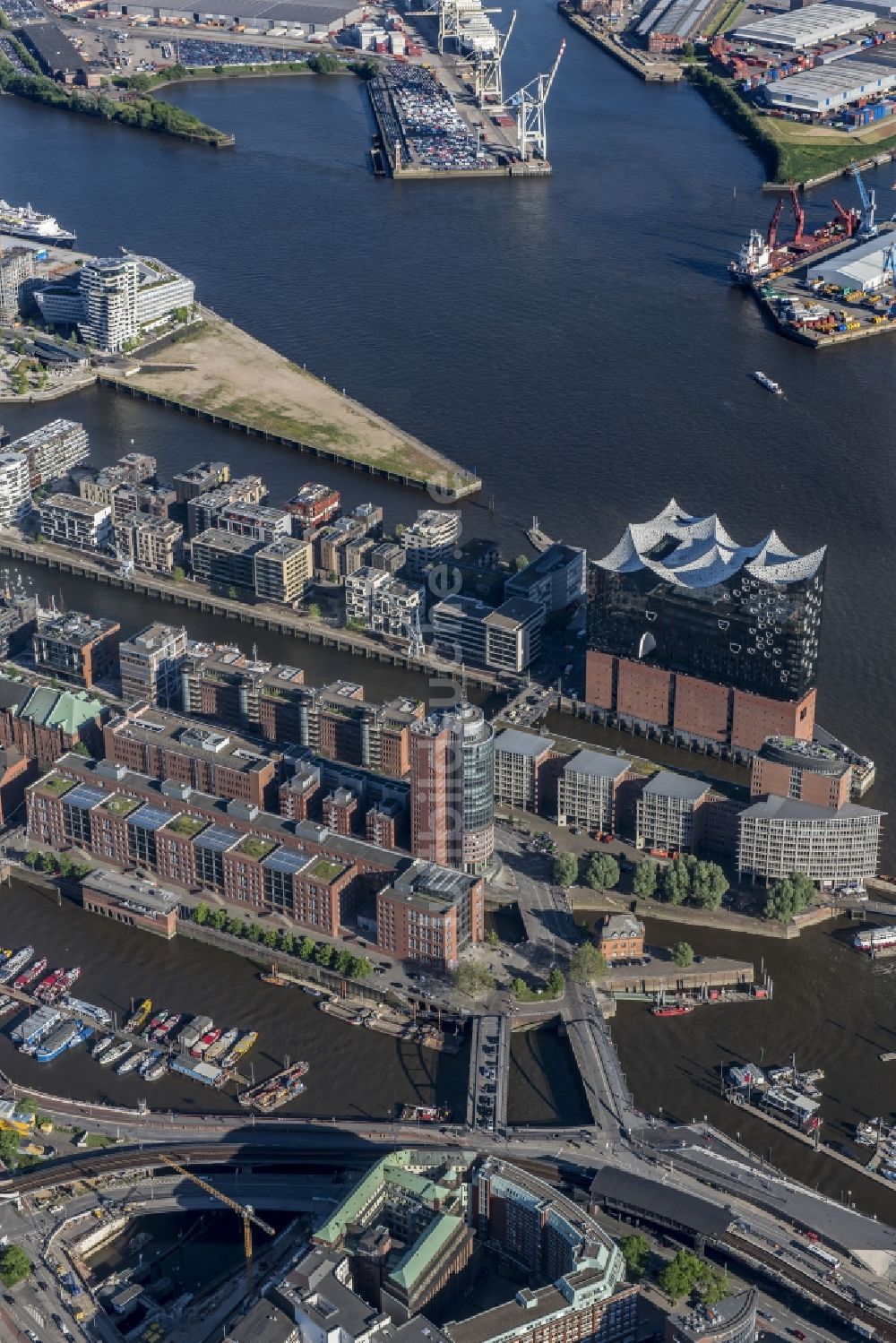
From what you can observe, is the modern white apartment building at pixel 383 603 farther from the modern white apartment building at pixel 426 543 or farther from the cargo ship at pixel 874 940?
the cargo ship at pixel 874 940

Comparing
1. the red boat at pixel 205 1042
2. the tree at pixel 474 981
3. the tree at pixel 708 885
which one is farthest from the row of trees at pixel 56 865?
the tree at pixel 708 885

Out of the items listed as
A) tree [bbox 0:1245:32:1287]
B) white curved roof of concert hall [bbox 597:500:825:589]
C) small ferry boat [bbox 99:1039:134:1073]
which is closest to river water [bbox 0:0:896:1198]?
small ferry boat [bbox 99:1039:134:1073]

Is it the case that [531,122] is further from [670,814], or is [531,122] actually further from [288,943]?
[288,943]

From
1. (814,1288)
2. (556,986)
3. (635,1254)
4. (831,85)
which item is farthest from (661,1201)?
(831,85)

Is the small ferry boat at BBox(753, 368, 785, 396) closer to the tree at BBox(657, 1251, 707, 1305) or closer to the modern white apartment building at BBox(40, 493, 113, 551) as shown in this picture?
the modern white apartment building at BBox(40, 493, 113, 551)

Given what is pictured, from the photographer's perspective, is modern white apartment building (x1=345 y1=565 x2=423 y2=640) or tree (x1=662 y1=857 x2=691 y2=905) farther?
modern white apartment building (x1=345 y1=565 x2=423 y2=640)

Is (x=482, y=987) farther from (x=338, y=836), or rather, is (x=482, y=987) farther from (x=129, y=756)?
(x=129, y=756)

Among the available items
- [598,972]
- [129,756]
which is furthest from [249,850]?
Result: [598,972]
